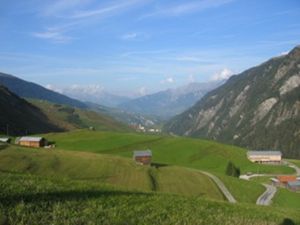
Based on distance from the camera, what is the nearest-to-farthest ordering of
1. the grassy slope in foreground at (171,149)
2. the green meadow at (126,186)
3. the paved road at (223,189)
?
the green meadow at (126,186) → the paved road at (223,189) → the grassy slope in foreground at (171,149)

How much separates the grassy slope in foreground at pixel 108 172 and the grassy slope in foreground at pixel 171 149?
187 feet

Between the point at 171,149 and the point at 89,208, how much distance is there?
160544 millimetres

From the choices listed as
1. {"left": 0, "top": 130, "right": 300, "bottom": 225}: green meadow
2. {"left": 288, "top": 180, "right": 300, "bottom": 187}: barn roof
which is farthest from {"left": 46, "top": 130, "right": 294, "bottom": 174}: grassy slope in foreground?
{"left": 288, "top": 180, "right": 300, "bottom": 187}: barn roof

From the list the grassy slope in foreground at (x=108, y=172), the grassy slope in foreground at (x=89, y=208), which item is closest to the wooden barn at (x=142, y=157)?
the grassy slope in foreground at (x=108, y=172)

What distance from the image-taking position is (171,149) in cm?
17725

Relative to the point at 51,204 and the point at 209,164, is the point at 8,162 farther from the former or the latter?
the point at 209,164

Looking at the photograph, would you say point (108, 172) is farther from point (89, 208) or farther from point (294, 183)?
point (89, 208)

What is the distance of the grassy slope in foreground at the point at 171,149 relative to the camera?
161750mm

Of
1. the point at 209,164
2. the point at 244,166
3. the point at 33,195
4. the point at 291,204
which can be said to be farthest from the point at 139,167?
the point at 33,195

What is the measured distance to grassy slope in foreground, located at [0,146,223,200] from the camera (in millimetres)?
80344

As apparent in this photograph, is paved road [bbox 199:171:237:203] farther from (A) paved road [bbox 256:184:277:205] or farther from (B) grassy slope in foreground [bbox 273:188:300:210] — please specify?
(B) grassy slope in foreground [bbox 273:188:300:210]

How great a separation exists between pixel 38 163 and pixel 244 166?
98613mm

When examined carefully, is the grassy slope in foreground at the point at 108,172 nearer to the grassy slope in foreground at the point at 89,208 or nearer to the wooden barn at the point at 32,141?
the grassy slope in foreground at the point at 89,208

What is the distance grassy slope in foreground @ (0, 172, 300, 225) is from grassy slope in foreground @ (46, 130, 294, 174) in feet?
426
